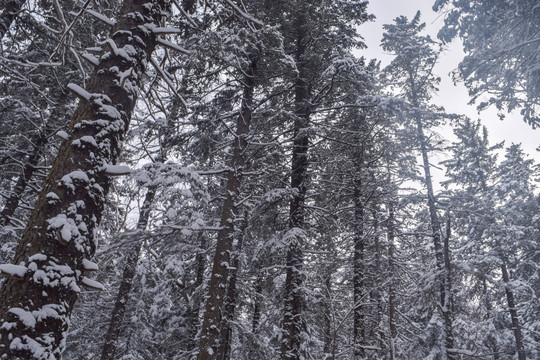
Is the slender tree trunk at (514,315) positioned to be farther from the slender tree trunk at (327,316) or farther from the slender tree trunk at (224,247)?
the slender tree trunk at (224,247)

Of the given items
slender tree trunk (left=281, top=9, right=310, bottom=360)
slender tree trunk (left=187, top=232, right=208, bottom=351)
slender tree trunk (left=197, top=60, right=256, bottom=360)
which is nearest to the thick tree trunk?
slender tree trunk (left=197, top=60, right=256, bottom=360)

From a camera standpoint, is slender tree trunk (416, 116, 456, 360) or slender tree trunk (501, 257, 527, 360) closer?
slender tree trunk (416, 116, 456, 360)

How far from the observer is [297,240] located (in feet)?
28.9

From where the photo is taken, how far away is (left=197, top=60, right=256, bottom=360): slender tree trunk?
22.8ft

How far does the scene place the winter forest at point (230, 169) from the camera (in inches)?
107

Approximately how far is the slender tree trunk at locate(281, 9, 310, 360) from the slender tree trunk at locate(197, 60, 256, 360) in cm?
168

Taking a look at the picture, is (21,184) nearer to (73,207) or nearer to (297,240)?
(297,240)

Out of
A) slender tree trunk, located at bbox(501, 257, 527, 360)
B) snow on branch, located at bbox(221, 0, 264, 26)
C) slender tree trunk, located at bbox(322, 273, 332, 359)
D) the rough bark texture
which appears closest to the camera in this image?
snow on branch, located at bbox(221, 0, 264, 26)

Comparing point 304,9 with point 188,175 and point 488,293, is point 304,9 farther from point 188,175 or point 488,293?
point 488,293

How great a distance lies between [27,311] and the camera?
6.90 ft

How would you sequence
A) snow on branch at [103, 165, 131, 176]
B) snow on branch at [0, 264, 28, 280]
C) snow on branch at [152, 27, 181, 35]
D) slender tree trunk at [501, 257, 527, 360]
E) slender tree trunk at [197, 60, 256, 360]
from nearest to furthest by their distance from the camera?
1. snow on branch at [0, 264, 28, 280]
2. snow on branch at [103, 165, 131, 176]
3. snow on branch at [152, 27, 181, 35]
4. slender tree trunk at [197, 60, 256, 360]
5. slender tree trunk at [501, 257, 527, 360]

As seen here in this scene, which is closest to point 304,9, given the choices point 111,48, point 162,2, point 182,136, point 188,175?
point 182,136

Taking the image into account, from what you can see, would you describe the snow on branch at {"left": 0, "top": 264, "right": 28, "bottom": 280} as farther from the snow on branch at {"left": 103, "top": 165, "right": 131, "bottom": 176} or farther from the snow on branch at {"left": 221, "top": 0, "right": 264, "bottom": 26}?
the snow on branch at {"left": 221, "top": 0, "right": 264, "bottom": 26}

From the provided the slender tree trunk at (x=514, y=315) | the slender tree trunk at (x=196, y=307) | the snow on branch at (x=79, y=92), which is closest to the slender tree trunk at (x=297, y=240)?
the slender tree trunk at (x=196, y=307)
